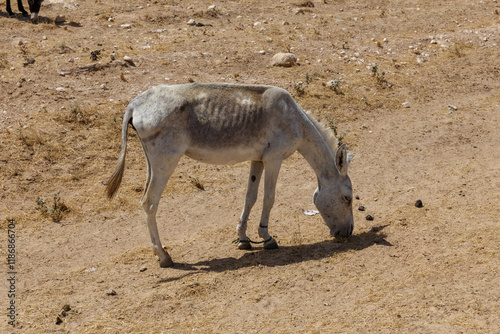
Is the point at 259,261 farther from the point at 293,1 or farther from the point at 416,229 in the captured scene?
the point at 293,1

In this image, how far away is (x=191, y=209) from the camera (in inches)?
379

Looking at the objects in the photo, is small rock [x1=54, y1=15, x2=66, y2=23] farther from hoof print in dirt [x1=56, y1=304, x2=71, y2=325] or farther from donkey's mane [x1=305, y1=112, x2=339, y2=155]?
hoof print in dirt [x1=56, y1=304, x2=71, y2=325]

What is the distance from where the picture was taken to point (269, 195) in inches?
302

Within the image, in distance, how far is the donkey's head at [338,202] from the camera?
25.2 feet

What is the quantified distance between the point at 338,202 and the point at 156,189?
8.59 feet

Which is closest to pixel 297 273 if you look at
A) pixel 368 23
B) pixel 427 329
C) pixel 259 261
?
pixel 259 261

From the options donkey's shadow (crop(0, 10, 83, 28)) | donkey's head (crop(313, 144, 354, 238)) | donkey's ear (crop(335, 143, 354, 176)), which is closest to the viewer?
donkey's ear (crop(335, 143, 354, 176))

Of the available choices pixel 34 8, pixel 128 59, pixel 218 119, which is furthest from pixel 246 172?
pixel 34 8

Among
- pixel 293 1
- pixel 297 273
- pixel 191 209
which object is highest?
pixel 293 1

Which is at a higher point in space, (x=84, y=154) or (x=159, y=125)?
(x=159, y=125)

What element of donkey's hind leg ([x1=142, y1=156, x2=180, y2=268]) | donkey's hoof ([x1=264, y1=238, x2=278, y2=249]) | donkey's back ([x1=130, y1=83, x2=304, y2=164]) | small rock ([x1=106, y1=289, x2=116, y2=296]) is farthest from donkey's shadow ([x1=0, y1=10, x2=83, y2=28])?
small rock ([x1=106, y1=289, x2=116, y2=296])

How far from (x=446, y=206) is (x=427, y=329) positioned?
3.35m

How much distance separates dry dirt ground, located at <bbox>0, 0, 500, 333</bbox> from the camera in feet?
20.8

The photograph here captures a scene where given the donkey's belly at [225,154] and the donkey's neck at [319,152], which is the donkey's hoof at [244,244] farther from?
the donkey's neck at [319,152]
